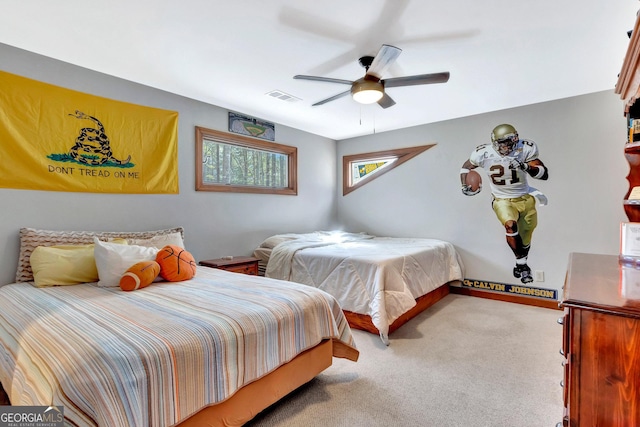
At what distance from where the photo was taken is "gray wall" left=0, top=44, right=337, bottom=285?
2.33m

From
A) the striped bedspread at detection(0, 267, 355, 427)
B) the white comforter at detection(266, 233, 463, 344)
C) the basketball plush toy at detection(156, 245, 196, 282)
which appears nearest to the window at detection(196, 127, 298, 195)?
the white comforter at detection(266, 233, 463, 344)

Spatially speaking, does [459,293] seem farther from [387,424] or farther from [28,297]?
[28,297]

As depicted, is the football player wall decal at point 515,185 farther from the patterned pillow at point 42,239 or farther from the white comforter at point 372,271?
the patterned pillow at point 42,239

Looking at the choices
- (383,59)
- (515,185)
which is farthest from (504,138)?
(383,59)

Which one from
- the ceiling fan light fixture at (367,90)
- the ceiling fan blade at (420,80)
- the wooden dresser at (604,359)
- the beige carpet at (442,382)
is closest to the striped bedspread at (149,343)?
→ the beige carpet at (442,382)

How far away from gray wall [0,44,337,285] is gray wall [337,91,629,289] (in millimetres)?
998

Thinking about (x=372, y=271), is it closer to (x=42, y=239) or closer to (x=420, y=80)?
(x=420, y=80)

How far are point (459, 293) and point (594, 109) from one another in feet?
8.37

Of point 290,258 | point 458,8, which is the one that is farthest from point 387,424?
point 458,8

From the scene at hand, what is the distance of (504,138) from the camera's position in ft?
12.2

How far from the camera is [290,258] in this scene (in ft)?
10.9

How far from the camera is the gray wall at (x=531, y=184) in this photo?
10.3 ft

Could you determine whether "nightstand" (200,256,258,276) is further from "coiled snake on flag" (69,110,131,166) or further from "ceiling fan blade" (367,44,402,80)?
"ceiling fan blade" (367,44,402,80)

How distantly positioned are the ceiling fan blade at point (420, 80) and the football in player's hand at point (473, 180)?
2097 mm
